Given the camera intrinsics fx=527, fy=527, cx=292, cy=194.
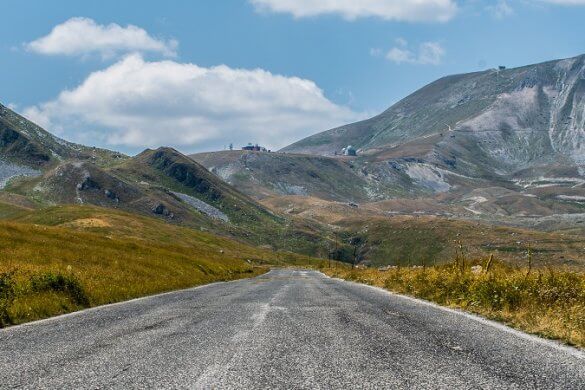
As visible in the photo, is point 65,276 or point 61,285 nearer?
point 61,285

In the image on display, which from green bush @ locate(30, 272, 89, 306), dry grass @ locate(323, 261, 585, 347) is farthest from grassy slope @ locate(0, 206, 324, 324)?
dry grass @ locate(323, 261, 585, 347)

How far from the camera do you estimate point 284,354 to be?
37.6 feet

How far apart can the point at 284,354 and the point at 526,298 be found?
12.9 m

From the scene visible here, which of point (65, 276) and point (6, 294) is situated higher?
point (6, 294)

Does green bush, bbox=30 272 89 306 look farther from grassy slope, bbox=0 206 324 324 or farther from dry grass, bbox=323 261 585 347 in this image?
dry grass, bbox=323 261 585 347

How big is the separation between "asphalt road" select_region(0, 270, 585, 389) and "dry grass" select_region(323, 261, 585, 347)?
1224 millimetres

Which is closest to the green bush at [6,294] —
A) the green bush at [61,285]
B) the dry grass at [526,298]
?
the green bush at [61,285]

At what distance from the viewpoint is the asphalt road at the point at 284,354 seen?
928cm

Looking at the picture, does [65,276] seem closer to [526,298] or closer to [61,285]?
[61,285]

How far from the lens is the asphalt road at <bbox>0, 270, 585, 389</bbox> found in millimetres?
9281

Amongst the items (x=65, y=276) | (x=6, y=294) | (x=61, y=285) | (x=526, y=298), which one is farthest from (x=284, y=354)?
(x=65, y=276)

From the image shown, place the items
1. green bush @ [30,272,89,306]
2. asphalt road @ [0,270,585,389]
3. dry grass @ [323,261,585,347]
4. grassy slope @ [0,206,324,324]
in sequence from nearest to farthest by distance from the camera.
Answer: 1. asphalt road @ [0,270,585,389]
2. dry grass @ [323,261,585,347]
3. grassy slope @ [0,206,324,324]
4. green bush @ [30,272,89,306]

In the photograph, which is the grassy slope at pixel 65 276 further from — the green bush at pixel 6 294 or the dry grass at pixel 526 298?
the dry grass at pixel 526 298

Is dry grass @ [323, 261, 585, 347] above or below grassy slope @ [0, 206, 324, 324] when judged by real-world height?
below
